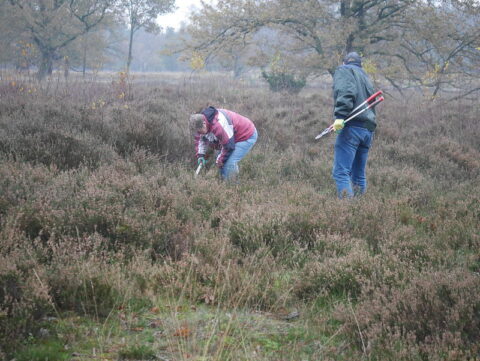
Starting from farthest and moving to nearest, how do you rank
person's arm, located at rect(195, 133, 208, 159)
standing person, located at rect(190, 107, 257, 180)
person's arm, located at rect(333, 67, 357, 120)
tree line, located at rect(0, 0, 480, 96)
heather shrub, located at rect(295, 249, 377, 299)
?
tree line, located at rect(0, 0, 480, 96) → person's arm, located at rect(195, 133, 208, 159) → standing person, located at rect(190, 107, 257, 180) → person's arm, located at rect(333, 67, 357, 120) → heather shrub, located at rect(295, 249, 377, 299)

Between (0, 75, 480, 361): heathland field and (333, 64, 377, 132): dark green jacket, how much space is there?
1090 mm

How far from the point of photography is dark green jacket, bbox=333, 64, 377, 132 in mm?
5633

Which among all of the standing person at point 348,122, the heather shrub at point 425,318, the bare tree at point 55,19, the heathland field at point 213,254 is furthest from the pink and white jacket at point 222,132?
the bare tree at point 55,19

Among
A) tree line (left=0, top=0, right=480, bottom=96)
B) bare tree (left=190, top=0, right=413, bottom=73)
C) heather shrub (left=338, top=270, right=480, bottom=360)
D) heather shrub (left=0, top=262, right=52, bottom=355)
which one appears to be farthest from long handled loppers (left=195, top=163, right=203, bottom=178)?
bare tree (left=190, top=0, right=413, bottom=73)

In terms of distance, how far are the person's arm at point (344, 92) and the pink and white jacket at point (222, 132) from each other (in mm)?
1560

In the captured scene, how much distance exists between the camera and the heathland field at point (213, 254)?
270cm

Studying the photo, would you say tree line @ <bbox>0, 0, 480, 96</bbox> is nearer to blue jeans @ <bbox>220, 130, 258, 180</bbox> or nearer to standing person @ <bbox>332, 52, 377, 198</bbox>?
standing person @ <bbox>332, 52, 377, 198</bbox>

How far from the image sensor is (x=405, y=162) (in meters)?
8.67

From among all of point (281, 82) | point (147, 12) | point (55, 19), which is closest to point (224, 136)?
point (281, 82)

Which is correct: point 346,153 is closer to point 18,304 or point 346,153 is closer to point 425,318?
point 425,318

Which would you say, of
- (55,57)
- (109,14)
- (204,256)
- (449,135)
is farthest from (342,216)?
(109,14)

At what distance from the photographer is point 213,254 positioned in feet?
12.8

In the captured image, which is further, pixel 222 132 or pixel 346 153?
pixel 222 132

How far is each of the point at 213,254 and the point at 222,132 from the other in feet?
8.73
